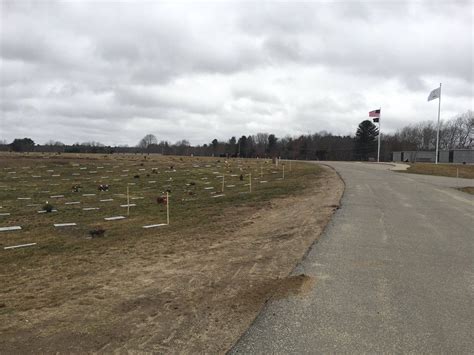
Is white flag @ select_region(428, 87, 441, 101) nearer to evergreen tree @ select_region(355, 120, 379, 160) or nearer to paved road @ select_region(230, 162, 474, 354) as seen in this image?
evergreen tree @ select_region(355, 120, 379, 160)

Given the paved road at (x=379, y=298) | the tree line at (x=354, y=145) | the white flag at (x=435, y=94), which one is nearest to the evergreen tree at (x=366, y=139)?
the tree line at (x=354, y=145)

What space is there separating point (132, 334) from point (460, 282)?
15.4 feet

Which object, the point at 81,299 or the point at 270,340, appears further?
the point at 81,299

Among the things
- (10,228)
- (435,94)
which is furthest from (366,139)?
(10,228)

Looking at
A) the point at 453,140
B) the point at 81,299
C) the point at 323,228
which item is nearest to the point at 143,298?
the point at 81,299

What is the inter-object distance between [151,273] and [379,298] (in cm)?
354

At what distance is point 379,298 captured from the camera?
5.19 m

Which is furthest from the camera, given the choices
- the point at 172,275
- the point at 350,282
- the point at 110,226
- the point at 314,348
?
the point at 110,226

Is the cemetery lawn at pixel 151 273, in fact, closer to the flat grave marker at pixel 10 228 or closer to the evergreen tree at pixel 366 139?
the flat grave marker at pixel 10 228

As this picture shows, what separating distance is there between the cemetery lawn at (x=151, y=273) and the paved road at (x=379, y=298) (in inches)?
13.4

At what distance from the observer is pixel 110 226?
12234 mm

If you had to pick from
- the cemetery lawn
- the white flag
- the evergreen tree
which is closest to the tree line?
the evergreen tree

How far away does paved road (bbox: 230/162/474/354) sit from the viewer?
13.0 feet

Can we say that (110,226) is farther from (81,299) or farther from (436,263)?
(436,263)
